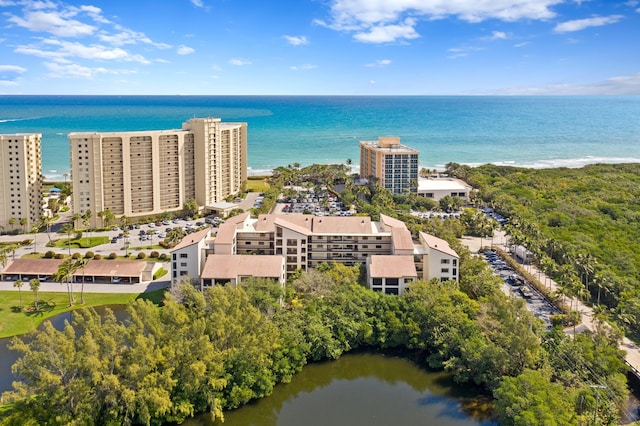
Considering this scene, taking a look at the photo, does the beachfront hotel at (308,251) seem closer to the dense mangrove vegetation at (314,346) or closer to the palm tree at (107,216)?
the dense mangrove vegetation at (314,346)

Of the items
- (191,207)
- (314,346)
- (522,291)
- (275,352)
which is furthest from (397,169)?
(275,352)

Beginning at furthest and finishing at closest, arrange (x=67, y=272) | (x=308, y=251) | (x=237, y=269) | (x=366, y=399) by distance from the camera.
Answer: (x=308, y=251)
(x=67, y=272)
(x=237, y=269)
(x=366, y=399)

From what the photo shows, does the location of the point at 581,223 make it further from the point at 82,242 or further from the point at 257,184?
the point at 82,242

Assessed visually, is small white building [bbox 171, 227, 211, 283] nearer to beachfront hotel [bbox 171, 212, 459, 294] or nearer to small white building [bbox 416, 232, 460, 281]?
beachfront hotel [bbox 171, 212, 459, 294]

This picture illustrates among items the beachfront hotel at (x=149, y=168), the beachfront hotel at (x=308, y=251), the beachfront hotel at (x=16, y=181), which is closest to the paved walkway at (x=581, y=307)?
the beachfront hotel at (x=308, y=251)

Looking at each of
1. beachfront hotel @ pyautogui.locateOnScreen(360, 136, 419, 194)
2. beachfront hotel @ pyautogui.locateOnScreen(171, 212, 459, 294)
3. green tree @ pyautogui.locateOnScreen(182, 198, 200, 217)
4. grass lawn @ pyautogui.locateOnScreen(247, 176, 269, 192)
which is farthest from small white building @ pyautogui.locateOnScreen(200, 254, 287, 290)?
grass lawn @ pyautogui.locateOnScreen(247, 176, 269, 192)

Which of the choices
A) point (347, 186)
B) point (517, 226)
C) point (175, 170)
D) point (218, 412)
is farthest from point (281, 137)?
point (218, 412)

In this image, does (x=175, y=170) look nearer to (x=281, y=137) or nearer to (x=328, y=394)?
(x=328, y=394)

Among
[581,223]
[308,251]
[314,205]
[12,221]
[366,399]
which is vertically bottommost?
[366,399]
